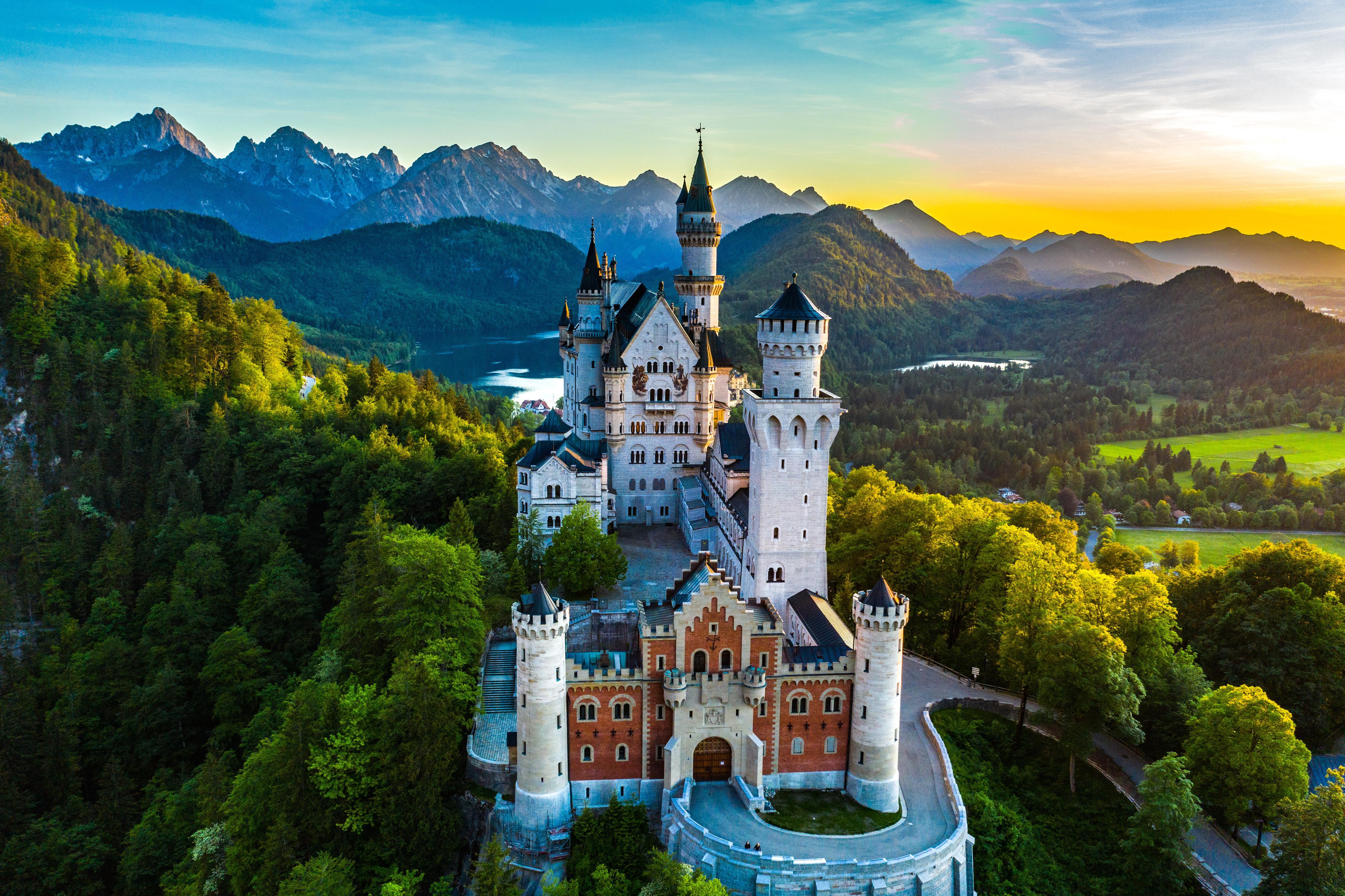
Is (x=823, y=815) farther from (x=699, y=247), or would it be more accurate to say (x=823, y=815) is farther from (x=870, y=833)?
(x=699, y=247)

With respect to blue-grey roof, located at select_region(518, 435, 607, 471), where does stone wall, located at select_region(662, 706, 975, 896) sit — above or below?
below

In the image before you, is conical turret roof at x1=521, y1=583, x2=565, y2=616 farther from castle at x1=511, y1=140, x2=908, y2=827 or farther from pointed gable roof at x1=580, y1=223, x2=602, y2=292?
pointed gable roof at x1=580, y1=223, x2=602, y2=292

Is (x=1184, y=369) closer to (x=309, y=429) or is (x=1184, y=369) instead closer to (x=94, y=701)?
(x=309, y=429)

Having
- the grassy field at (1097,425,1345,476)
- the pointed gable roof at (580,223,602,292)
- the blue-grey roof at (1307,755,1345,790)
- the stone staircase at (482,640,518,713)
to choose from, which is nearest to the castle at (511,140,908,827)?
the stone staircase at (482,640,518,713)

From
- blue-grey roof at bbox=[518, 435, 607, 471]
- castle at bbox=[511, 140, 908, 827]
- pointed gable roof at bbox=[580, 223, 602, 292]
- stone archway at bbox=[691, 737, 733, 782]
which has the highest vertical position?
pointed gable roof at bbox=[580, 223, 602, 292]

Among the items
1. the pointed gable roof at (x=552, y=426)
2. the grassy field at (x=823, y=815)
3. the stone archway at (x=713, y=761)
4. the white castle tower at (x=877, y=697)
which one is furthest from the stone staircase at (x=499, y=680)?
the pointed gable roof at (x=552, y=426)

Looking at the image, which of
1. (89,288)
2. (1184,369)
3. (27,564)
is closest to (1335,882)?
(27,564)
